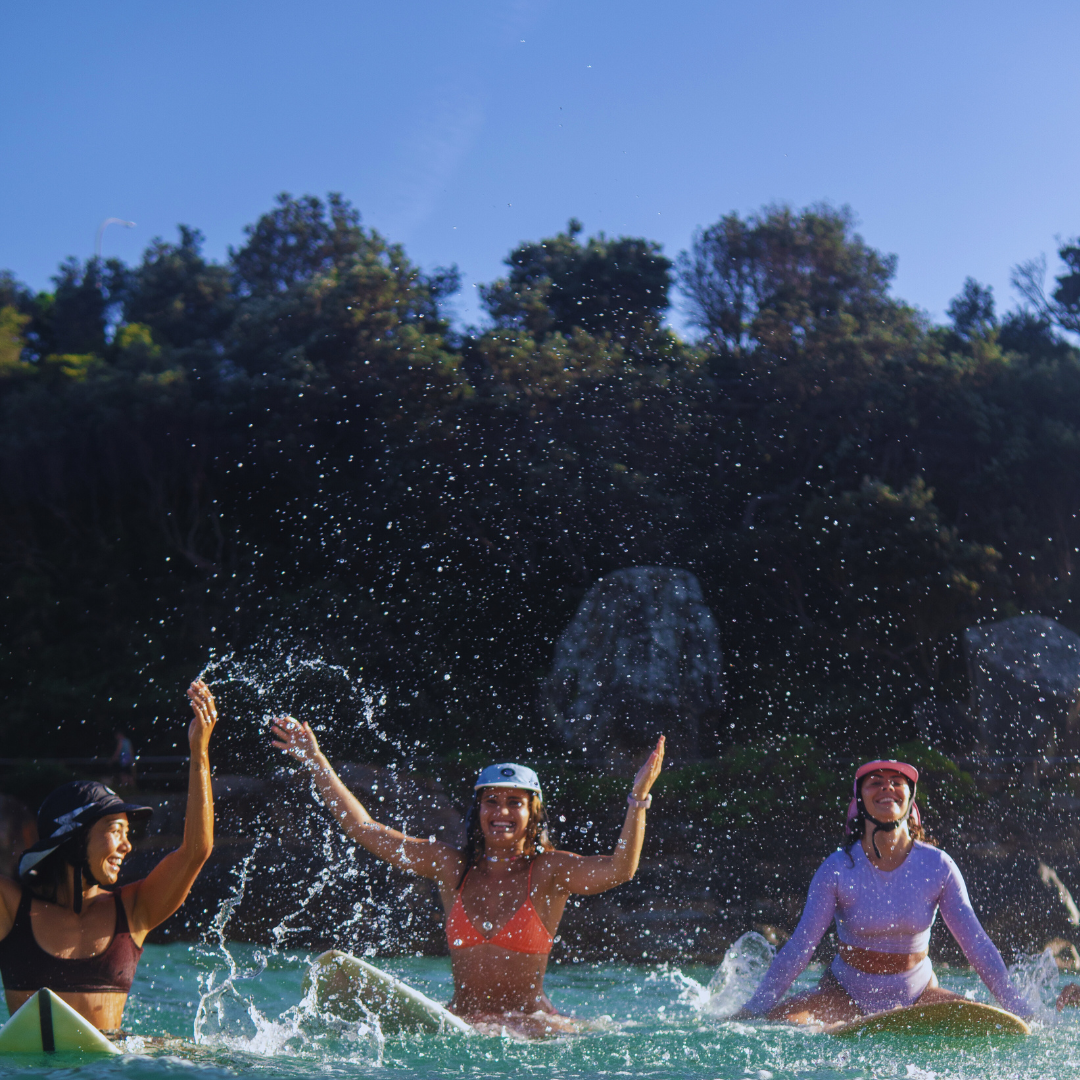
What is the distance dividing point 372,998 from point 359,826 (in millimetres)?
650

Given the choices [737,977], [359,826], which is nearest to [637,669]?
[737,977]

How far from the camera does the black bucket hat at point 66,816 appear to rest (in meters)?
3.96

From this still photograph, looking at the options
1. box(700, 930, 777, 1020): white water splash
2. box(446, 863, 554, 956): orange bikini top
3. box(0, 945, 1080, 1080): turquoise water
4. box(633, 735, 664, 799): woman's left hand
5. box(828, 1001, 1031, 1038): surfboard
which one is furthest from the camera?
box(700, 930, 777, 1020): white water splash

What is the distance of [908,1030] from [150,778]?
11758mm

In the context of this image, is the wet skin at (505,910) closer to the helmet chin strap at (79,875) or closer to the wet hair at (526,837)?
the wet hair at (526,837)

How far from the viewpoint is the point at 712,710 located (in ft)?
52.7

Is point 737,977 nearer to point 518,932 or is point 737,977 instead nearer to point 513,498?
point 518,932

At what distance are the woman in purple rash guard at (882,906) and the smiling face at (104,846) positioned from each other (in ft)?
9.02

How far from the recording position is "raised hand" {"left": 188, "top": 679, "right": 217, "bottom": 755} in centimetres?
384

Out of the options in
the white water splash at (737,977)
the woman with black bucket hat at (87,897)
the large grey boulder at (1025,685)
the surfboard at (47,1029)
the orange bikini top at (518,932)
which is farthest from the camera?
the large grey boulder at (1025,685)

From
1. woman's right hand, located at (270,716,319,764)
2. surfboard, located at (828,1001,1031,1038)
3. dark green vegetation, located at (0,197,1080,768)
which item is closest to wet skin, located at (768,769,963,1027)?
surfboard, located at (828,1001,1031,1038)

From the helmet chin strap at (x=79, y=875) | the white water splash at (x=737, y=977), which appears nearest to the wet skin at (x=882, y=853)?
the white water splash at (x=737, y=977)

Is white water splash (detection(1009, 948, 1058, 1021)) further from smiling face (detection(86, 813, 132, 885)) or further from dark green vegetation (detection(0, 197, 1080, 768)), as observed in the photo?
dark green vegetation (detection(0, 197, 1080, 768))

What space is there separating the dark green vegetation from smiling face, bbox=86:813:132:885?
10.1 metres
